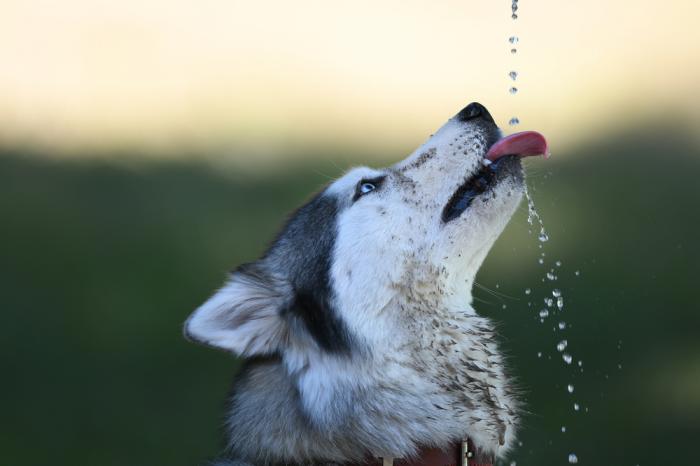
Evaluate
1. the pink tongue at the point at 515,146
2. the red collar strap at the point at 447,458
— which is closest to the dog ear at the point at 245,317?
the red collar strap at the point at 447,458

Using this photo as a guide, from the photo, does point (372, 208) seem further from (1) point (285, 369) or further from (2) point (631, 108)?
(2) point (631, 108)

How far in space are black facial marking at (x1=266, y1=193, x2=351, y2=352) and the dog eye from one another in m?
0.08

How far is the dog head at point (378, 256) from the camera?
273 centimetres

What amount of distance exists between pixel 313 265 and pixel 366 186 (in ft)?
1.03

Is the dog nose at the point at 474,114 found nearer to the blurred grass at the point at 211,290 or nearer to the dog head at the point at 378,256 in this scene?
the dog head at the point at 378,256

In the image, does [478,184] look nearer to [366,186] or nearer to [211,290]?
[366,186]

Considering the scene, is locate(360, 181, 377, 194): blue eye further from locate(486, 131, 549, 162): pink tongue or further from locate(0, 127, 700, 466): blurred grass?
locate(0, 127, 700, 466): blurred grass

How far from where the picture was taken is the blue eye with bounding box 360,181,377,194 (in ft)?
9.69

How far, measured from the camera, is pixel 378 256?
2785mm

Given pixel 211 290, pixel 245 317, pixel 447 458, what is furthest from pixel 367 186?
pixel 211 290

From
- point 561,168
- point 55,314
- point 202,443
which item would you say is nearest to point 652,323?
point 561,168

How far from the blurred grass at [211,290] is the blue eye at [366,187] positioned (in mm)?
3783

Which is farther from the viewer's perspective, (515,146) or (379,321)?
(515,146)

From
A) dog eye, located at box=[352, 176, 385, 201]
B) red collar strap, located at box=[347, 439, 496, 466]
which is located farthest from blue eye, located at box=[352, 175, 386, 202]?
red collar strap, located at box=[347, 439, 496, 466]
